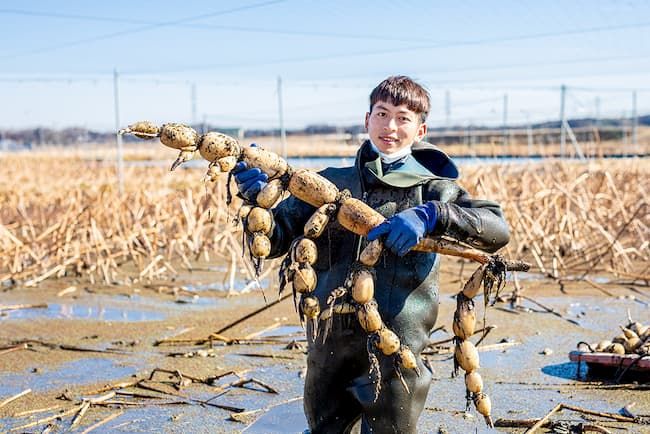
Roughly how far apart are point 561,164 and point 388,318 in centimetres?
958

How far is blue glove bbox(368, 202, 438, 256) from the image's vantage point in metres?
2.92

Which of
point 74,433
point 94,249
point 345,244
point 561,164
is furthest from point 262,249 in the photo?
point 561,164

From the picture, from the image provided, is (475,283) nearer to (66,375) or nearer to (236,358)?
(236,358)

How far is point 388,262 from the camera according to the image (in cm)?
324

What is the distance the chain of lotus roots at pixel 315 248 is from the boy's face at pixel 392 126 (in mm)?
259

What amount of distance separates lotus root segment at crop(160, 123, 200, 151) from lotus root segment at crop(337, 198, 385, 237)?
0.60 m

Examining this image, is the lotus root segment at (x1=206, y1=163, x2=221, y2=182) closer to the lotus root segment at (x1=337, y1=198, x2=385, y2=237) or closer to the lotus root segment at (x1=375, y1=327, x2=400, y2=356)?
the lotus root segment at (x1=337, y1=198, x2=385, y2=237)

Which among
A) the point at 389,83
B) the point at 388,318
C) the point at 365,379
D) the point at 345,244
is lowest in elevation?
the point at 365,379

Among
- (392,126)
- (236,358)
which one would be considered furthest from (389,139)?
(236,358)

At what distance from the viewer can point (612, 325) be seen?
6.58m

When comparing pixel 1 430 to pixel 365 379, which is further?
pixel 1 430

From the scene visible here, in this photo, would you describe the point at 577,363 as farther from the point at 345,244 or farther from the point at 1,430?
the point at 1,430

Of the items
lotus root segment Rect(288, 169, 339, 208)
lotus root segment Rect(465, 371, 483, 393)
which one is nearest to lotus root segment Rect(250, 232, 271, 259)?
lotus root segment Rect(288, 169, 339, 208)

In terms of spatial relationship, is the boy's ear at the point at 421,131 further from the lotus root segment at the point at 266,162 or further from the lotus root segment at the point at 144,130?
the lotus root segment at the point at 144,130
